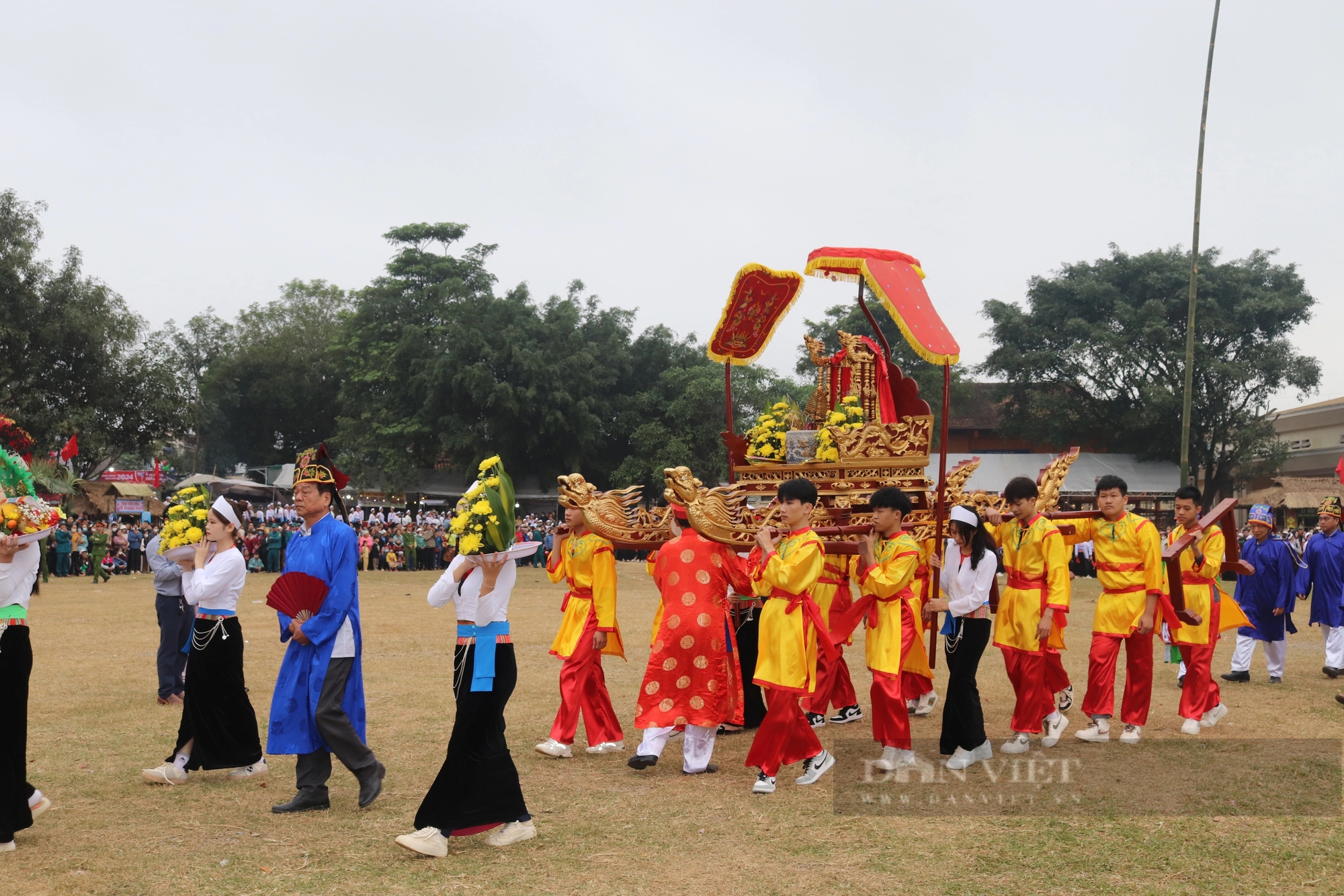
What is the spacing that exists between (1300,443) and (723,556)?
3958 cm

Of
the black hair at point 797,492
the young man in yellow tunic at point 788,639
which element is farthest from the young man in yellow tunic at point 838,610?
the black hair at point 797,492

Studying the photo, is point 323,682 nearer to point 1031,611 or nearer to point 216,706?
point 216,706

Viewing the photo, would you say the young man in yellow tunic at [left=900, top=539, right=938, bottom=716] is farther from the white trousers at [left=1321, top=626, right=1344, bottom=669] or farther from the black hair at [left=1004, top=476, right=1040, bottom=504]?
the white trousers at [left=1321, top=626, right=1344, bottom=669]

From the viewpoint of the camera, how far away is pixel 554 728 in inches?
287

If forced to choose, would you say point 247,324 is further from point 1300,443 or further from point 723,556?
point 723,556

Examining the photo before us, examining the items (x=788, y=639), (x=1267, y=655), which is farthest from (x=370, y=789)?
(x=1267, y=655)

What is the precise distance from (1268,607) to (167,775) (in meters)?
9.89

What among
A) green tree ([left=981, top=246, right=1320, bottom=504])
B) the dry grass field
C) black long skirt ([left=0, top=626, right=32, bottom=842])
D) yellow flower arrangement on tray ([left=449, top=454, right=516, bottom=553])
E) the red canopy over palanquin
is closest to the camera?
the dry grass field

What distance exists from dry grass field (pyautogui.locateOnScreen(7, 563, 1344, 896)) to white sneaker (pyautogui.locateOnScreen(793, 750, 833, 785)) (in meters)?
0.06

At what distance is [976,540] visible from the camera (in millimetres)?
7090

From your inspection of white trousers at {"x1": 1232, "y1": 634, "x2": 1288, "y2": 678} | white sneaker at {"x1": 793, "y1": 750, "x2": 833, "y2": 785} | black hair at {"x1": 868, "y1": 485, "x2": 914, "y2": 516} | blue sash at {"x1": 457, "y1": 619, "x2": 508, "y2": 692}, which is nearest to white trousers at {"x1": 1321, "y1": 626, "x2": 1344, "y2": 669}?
white trousers at {"x1": 1232, "y1": 634, "x2": 1288, "y2": 678}

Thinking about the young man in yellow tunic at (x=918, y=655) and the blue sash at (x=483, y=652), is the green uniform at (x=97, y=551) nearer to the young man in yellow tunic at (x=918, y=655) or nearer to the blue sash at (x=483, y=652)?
the young man in yellow tunic at (x=918, y=655)

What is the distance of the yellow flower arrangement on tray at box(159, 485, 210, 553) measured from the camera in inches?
273

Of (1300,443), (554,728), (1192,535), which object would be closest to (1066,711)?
(1192,535)
